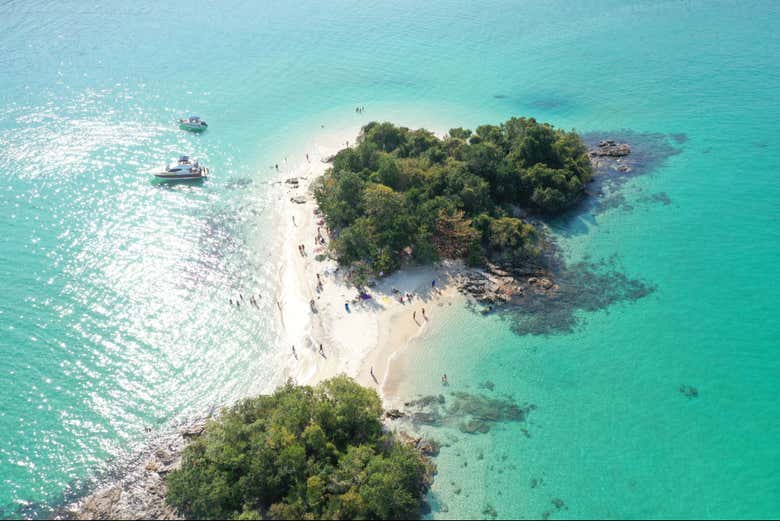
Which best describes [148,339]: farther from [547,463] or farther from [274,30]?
[274,30]

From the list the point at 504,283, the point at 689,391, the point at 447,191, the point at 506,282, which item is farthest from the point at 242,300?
the point at 689,391

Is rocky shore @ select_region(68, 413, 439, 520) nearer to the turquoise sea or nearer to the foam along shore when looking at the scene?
the turquoise sea

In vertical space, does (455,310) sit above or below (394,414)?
above

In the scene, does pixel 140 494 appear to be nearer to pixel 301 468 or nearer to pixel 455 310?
pixel 301 468

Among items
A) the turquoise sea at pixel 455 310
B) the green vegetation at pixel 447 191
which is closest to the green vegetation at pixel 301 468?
the turquoise sea at pixel 455 310

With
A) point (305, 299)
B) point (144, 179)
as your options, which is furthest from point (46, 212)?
point (305, 299)

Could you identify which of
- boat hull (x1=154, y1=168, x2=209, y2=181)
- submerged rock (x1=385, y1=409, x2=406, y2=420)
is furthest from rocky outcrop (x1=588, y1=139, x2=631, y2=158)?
boat hull (x1=154, y1=168, x2=209, y2=181)
